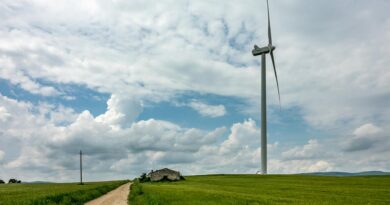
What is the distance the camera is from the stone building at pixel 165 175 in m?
134

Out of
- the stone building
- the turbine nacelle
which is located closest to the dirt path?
the turbine nacelle

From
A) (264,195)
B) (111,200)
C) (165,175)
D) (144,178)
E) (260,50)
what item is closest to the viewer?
(111,200)

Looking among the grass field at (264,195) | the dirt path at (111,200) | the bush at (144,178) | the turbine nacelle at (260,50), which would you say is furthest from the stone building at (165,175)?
the dirt path at (111,200)

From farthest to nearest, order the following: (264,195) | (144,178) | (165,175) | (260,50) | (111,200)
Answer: (144,178) → (165,175) → (260,50) → (264,195) → (111,200)

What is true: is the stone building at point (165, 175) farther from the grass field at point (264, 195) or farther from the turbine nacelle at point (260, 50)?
the grass field at point (264, 195)

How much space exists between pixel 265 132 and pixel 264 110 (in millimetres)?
5233

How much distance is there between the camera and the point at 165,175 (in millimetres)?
134250

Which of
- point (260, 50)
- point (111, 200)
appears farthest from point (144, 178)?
point (111, 200)

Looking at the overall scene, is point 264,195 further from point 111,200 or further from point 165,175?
point 165,175

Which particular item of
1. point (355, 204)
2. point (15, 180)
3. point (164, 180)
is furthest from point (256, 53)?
point (15, 180)

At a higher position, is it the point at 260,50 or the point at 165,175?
the point at 260,50

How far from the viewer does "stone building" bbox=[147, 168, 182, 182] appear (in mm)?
133625

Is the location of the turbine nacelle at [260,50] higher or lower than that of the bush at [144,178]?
higher

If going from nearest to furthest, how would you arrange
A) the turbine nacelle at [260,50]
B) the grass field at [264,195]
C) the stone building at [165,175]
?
the grass field at [264,195] → the turbine nacelle at [260,50] → the stone building at [165,175]
